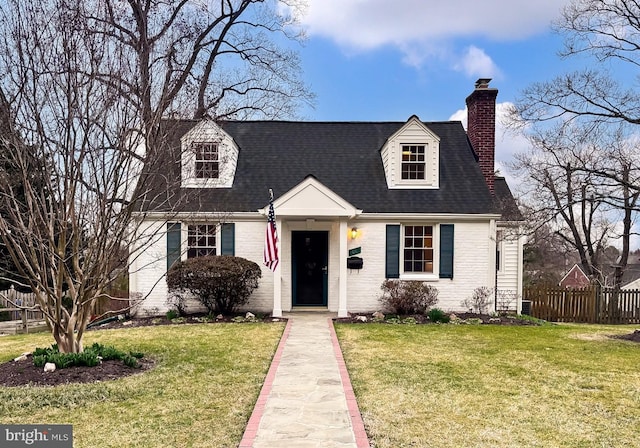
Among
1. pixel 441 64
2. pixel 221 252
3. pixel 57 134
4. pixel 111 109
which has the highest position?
pixel 441 64

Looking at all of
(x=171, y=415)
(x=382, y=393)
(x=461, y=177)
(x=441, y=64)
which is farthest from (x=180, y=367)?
(x=441, y=64)

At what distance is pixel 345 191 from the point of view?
44.3 feet

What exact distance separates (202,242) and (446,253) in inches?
278

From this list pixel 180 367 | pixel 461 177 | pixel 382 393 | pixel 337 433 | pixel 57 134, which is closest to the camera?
pixel 337 433

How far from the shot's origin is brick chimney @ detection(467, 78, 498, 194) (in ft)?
47.0

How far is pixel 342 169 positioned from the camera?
14.1 m

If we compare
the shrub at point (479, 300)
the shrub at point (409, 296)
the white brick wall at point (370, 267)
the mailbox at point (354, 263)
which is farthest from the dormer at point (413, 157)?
the shrub at point (479, 300)

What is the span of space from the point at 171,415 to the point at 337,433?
183 cm

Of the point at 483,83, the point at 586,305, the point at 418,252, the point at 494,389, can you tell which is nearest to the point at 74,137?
the point at 494,389

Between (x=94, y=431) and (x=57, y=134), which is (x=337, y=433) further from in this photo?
(x=57, y=134)

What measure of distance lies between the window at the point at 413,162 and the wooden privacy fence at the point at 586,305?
6.48m

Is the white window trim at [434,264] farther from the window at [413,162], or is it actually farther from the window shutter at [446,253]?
the window at [413,162]

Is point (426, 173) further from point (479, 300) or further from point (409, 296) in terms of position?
point (479, 300)

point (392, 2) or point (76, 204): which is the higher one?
point (392, 2)
